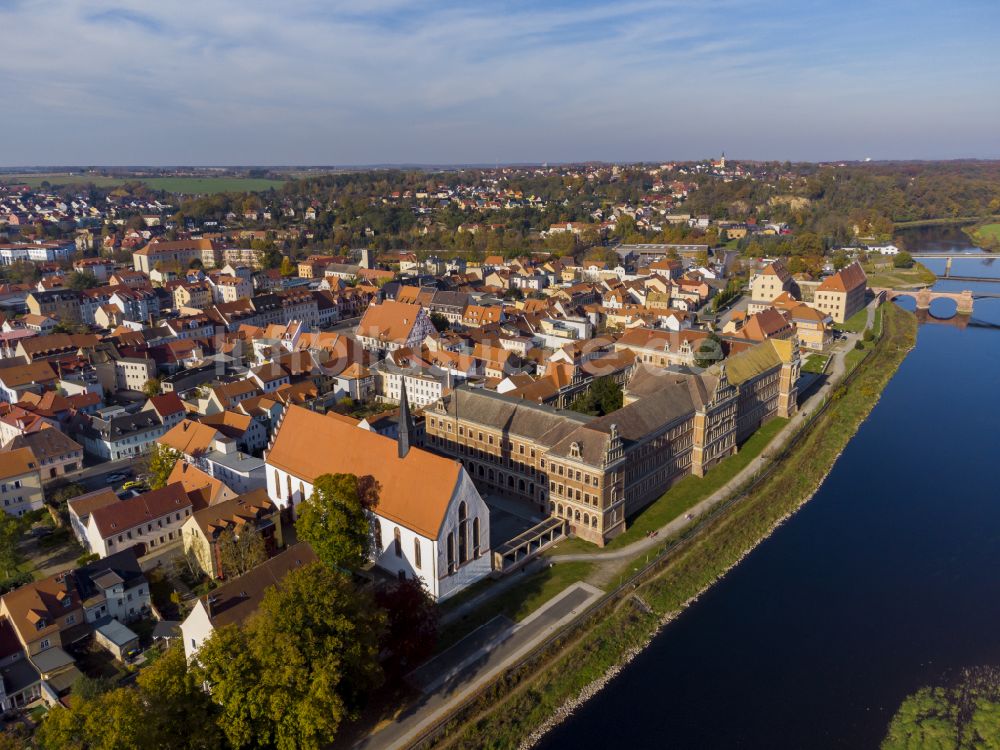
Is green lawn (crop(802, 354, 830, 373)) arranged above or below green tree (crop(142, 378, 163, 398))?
below

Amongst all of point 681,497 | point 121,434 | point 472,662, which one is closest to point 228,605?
point 472,662

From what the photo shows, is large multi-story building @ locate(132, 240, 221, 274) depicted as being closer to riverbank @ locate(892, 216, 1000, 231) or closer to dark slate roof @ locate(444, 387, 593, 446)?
dark slate roof @ locate(444, 387, 593, 446)

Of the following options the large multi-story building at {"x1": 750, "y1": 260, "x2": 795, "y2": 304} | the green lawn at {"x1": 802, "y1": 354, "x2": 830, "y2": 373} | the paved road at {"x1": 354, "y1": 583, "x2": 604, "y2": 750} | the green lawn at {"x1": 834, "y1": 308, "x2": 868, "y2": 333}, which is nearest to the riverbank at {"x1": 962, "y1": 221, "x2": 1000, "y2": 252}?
the green lawn at {"x1": 834, "y1": 308, "x2": 868, "y2": 333}

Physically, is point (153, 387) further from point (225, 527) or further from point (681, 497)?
point (681, 497)

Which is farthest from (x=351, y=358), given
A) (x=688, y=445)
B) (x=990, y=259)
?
(x=990, y=259)

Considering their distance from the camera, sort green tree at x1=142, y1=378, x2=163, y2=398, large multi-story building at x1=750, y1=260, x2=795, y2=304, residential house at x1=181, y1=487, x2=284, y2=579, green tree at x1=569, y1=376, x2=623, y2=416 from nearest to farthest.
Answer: residential house at x1=181, y1=487, x2=284, y2=579 < green tree at x1=569, y1=376, x2=623, y2=416 < green tree at x1=142, y1=378, x2=163, y2=398 < large multi-story building at x1=750, y1=260, x2=795, y2=304

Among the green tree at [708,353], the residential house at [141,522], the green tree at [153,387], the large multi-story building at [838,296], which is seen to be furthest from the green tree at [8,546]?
the large multi-story building at [838,296]
